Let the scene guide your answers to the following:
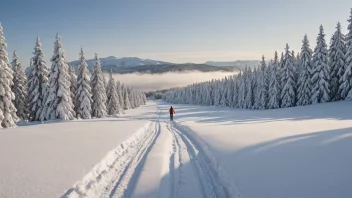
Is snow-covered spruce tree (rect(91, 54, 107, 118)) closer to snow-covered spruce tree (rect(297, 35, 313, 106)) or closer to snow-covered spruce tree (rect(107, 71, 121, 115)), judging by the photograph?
snow-covered spruce tree (rect(107, 71, 121, 115))

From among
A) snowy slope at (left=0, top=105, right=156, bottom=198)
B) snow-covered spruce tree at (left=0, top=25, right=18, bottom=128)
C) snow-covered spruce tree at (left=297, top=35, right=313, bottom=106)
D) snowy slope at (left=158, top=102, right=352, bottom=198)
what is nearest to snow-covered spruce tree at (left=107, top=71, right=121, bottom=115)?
snow-covered spruce tree at (left=0, top=25, right=18, bottom=128)

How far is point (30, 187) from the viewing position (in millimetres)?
7387

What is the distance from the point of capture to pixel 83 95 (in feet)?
139

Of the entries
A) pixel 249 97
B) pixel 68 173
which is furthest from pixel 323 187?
pixel 249 97

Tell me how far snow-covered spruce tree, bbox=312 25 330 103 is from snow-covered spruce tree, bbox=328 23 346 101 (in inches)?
56.0

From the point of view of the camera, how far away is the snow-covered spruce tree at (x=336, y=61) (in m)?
46.3

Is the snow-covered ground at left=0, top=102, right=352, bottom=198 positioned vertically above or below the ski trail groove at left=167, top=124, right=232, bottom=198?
above

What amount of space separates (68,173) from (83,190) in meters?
1.35

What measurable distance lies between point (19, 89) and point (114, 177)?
4387 cm

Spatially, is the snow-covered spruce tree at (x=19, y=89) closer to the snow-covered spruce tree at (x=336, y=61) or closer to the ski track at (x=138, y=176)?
the ski track at (x=138, y=176)

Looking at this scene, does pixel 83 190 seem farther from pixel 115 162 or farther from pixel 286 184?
pixel 286 184

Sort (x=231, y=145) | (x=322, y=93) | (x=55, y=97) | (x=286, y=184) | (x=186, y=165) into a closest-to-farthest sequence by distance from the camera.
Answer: (x=286, y=184)
(x=186, y=165)
(x=231, y=145)
(x=55, y=97)
(x=322, y=93)

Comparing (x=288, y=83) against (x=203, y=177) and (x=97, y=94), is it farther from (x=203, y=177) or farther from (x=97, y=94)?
(x=203, y=177)

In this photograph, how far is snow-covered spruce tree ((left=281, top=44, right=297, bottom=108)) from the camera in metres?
52.6
